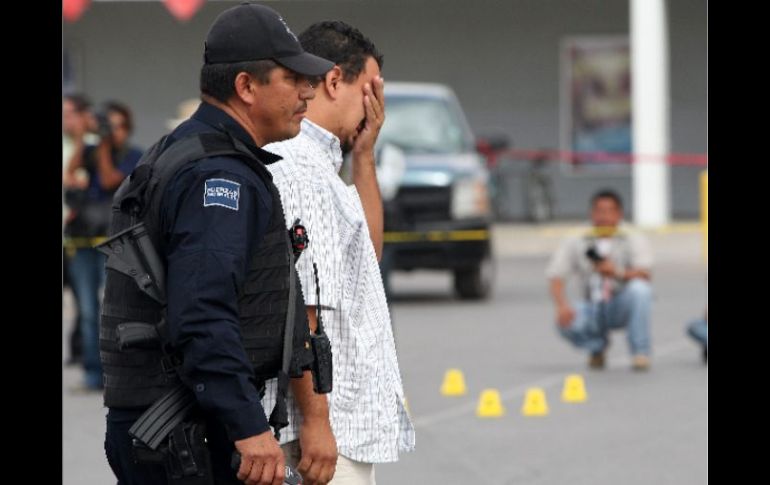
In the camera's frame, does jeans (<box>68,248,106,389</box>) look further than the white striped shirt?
Yes

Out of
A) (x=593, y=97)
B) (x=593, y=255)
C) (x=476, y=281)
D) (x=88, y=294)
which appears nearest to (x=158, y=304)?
(x=88, y=294)

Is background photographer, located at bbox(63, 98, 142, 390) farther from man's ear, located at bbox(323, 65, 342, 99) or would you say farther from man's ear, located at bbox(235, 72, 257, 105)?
man's ear, located at bbox(235, 72, 257, 105)

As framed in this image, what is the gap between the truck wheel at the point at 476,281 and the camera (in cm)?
1770

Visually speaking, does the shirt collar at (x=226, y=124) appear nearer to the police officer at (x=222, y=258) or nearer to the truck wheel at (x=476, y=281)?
the police officer at (x=222, y=258)

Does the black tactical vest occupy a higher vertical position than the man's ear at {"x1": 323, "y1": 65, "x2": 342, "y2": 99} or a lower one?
lower

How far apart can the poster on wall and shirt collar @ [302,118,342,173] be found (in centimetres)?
A: 2663

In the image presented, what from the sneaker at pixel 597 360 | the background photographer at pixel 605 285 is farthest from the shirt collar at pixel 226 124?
the sneaker at pixel 597 360

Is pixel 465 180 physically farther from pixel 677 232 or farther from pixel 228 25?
pixel 228 25

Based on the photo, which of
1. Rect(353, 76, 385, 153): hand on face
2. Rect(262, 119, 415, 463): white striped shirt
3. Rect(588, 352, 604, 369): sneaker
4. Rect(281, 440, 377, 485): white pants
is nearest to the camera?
Rect(262, 119, 415, 463): white striped shirt

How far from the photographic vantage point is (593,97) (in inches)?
1242

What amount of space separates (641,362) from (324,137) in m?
7.95

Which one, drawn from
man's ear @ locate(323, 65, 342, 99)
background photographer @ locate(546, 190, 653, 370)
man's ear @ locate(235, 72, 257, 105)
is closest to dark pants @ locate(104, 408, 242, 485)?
man's ear @ locate(235, 72, 257, 105)

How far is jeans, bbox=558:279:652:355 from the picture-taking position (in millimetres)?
12336
